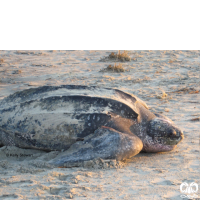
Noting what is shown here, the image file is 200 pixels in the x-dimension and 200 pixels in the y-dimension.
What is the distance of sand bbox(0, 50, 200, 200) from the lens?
2014 mm

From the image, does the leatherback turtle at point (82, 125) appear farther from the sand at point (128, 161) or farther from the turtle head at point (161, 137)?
the sand at point (128, 161)

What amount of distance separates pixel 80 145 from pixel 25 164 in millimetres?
462

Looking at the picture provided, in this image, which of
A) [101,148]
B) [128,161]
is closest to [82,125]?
[101,148]

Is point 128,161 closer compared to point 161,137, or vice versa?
point 128,161

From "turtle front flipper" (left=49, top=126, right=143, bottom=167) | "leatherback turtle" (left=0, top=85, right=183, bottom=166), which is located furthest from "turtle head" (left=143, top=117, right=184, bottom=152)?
"turtle front flipper" (left=49, top=126, right=143, bottom=167)

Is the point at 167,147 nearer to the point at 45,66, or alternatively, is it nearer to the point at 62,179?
the point at 62,179

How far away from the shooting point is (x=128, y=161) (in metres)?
2.55

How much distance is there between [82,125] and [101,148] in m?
0.28

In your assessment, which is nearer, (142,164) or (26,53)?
(142,164)

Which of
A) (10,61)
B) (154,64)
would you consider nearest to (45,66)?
(10,61)

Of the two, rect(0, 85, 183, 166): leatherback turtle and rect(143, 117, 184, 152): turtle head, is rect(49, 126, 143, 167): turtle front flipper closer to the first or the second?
rect(0, 85, 183, 166): leatherback turtle

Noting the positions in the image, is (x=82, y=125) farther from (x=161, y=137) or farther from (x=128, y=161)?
(x=161, y=137)

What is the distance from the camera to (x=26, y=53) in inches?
318
